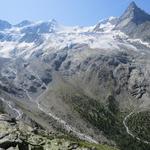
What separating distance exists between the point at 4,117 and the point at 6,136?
74.6ft

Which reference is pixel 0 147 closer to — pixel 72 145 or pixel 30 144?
pixel 30 144

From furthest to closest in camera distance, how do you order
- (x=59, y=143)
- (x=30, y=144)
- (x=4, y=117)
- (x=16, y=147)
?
(x=4, y=117) < (x=59, y=143) < (x=30, y=144) < (x=16, y=147)

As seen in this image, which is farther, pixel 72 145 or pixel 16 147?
pixel 72 145

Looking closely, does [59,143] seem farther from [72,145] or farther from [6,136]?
[6,136]

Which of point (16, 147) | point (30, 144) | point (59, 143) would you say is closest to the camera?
point (16, 147)

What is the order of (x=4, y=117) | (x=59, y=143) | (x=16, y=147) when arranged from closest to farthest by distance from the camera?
(x=16, y=147) → (x=59, y=143) → (x=4, y=117)

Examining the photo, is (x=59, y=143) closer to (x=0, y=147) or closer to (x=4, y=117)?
(x=0, y=147)

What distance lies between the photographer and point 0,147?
1967 inches

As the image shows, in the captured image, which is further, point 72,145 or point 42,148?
point 72,145

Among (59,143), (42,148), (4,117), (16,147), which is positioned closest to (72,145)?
(59,143)

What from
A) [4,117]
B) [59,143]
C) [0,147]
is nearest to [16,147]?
[0,147]

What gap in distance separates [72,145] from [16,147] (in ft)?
35.0

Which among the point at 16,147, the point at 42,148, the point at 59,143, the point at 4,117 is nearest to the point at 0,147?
the point at 16,147

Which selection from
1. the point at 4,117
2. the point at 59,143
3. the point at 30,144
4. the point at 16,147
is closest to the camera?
the point at 16,147
